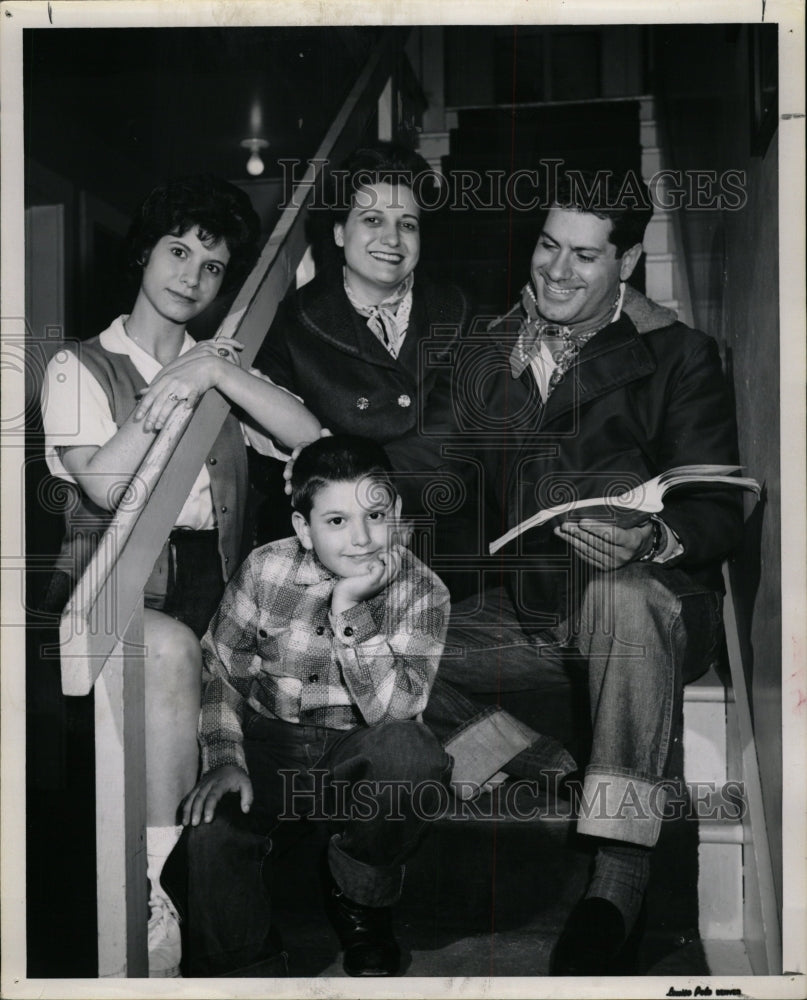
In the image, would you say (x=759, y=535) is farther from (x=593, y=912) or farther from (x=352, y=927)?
(x=352, y=927)

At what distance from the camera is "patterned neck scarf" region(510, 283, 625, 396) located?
2.13 meters

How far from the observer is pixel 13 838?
6.97 feet

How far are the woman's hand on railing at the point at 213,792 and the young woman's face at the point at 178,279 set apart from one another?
36.6 inches

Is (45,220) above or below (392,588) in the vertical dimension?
above

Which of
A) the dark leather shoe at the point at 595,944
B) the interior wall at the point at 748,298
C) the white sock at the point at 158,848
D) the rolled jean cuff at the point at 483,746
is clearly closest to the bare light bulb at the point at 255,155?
the interior wall at the point at 748,298

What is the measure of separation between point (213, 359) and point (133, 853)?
0.99 metres

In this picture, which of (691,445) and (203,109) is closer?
(691,445)

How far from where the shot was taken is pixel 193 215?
86.0 inches

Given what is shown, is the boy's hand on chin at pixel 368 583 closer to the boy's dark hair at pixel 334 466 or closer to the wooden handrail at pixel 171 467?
the boy's dark hair at pixel 334 466

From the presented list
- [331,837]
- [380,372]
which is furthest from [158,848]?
[380,372]

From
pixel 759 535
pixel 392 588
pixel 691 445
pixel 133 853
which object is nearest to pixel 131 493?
pixel 392 588

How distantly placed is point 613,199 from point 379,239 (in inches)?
19.2

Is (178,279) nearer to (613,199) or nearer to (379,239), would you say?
A: (379,239)

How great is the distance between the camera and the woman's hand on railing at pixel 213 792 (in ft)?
6.76
